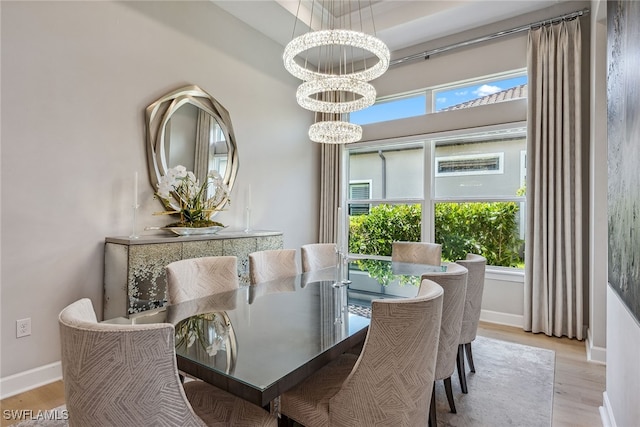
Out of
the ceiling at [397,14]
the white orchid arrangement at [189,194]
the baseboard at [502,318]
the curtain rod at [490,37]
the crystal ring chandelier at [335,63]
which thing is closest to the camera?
the crystal ring chandelier at [335,63]

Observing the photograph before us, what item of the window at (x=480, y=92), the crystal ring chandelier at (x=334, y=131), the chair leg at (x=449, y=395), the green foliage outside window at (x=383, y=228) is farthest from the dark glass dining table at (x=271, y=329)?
the window at (x=480, y=92)

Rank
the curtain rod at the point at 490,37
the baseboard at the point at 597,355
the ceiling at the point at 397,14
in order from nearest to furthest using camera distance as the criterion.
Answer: the baseboard at the point at 597,355, the curtain rod at the point at 490,37, the ceiling at the point at 397,14

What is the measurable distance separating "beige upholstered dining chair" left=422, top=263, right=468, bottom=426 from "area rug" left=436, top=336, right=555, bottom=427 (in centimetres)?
41

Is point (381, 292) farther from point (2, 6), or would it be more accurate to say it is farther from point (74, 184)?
point (2, 6)

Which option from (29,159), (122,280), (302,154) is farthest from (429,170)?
(29,159)

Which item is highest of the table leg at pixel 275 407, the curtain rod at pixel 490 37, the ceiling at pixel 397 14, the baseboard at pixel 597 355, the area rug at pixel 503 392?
the ceiling at pixel 397 14

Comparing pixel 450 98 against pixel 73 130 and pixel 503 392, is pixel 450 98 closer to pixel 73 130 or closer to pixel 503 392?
pixel 503 392

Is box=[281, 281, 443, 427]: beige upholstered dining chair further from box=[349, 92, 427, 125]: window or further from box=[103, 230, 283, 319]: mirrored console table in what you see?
box=[349, 92, 427, 125]: window

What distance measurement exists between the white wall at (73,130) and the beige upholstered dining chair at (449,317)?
101 inches

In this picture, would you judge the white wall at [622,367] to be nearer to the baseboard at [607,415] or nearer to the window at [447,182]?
the baseboard at [607,415]

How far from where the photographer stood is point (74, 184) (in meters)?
2.57

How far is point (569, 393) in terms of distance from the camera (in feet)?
7.74

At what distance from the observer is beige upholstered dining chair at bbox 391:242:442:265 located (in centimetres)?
332

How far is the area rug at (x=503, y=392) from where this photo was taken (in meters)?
2.00
